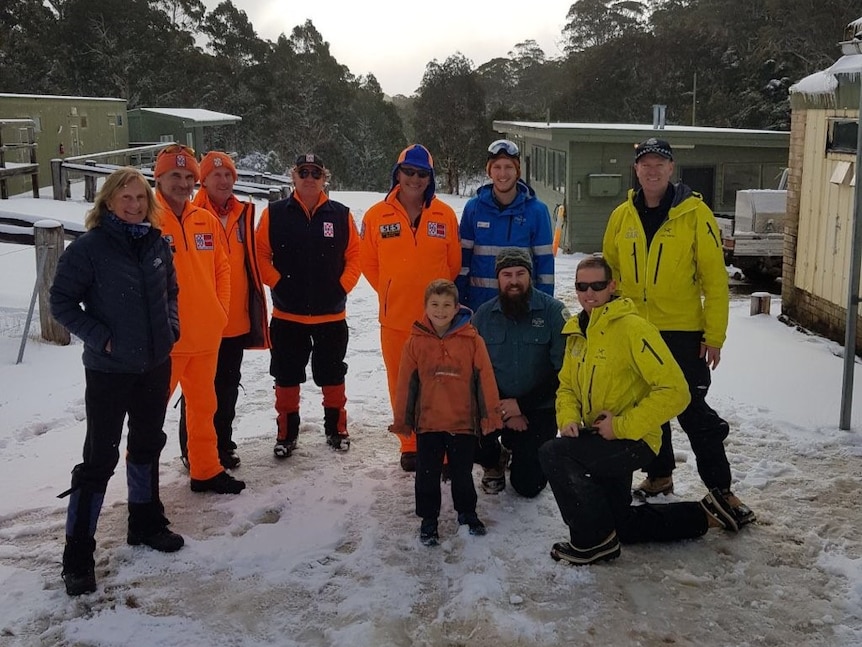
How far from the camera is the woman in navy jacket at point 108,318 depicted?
3424 mm

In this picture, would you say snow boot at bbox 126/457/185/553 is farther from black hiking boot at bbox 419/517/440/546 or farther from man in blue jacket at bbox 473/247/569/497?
man in blue jacket at bbox 473/247/569/497

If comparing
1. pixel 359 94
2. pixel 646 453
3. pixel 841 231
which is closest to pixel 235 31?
pixel 359 94

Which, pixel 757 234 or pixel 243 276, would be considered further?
pixel 757 234

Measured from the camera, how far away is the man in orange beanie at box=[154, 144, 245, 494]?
412 cm

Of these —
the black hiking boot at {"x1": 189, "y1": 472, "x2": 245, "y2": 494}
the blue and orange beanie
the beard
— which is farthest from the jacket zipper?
the black hiking boot at {"x1": 189, "y1": 472, "x2": 245, "y2": 494}

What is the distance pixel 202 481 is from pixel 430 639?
6.25ft

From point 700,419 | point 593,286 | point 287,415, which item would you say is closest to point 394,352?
point 287,415

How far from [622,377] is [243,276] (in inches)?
93.1

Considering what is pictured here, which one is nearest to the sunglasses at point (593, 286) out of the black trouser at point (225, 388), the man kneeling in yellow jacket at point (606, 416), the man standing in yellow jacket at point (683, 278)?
the man kneeling in yellow jacket at point (606, 416)

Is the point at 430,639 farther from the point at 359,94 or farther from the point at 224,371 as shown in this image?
the point at 359,94

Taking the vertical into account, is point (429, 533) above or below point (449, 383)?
below

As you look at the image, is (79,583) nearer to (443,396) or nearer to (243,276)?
(443,396)

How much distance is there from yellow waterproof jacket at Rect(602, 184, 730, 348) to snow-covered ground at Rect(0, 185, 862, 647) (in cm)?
105

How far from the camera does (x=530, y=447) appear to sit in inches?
174
